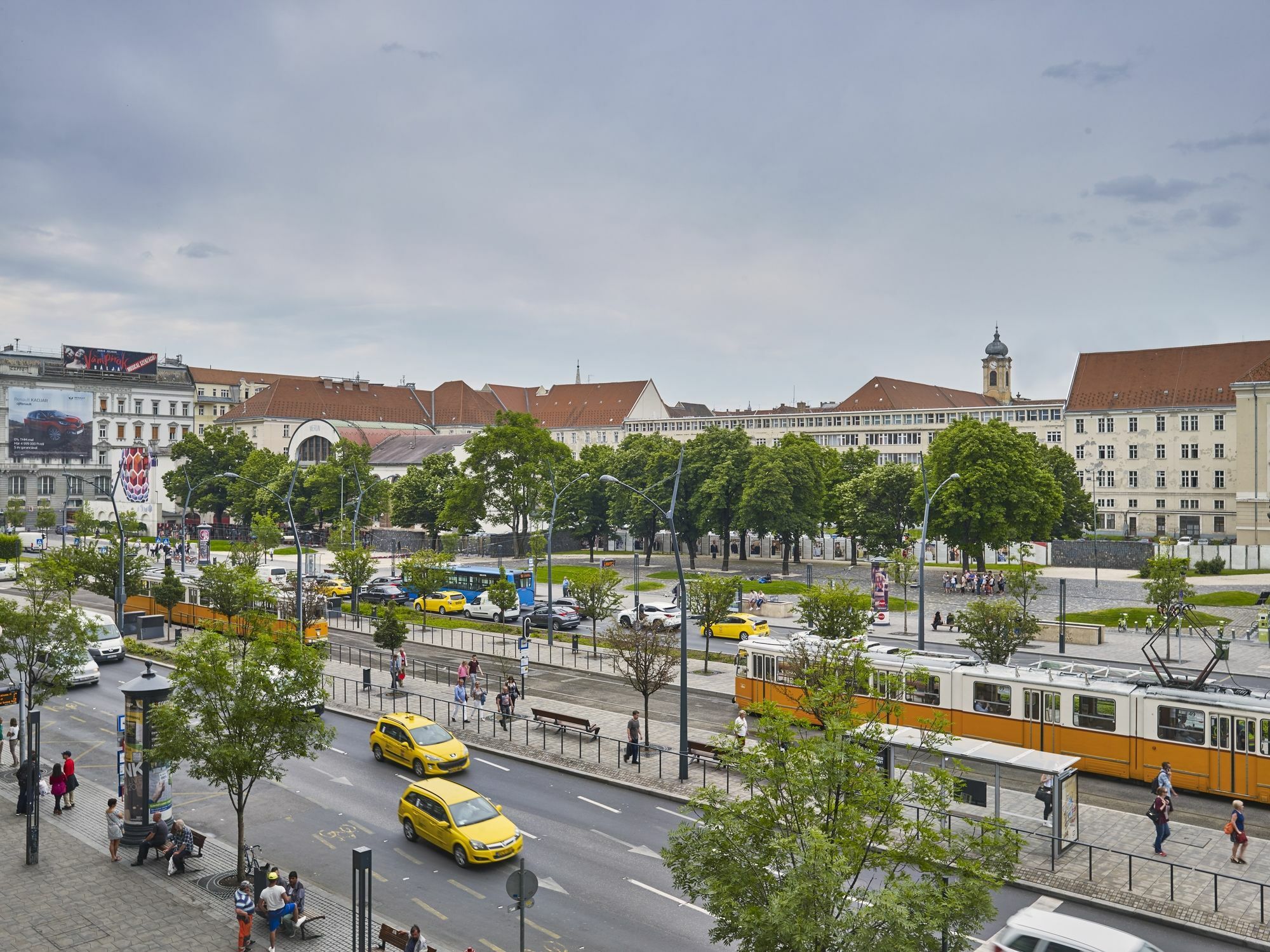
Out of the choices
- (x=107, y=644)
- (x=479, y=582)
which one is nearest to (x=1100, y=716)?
(x=107, y=644)

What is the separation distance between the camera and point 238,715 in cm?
1805

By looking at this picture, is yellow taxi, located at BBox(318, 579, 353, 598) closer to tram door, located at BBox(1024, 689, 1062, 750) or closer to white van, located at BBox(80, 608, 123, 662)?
white van, located at BBox(80, 608, 123, 662)

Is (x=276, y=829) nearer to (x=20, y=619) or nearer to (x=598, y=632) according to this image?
(x=20, y=619)

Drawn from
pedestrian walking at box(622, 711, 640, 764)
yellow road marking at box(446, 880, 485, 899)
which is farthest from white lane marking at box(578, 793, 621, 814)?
yellow road marking at box(446, 880, 485, 899)

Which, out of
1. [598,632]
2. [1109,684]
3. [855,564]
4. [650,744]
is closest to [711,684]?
[650,744]

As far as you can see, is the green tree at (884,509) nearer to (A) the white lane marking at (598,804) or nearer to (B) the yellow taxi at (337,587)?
(B) the yellow taxi at (337,587)

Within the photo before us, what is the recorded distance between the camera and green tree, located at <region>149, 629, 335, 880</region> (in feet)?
58.8

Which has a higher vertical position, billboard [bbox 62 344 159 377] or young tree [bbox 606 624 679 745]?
billboard [bbox 62 344 159 377]

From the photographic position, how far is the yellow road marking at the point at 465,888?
17.9 m

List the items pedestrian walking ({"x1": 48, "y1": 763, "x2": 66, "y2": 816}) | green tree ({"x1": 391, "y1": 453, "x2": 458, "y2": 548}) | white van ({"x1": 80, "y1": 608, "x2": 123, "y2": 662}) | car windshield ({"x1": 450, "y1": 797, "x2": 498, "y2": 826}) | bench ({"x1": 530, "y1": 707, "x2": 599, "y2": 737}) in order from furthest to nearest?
green tree ({"x1": 391, "y1": 453, "x2": 458, "y2": 548}) → white van ({"x1": 80, "y1": 608, "x2": 123, "y2": 662}) → bench ({"x1": 530, "y1": 707, "x2": 599, "y2": 737}) → pedestrian walking ({"x1": 48, "y1": 763, "x2": 66, "y2": 816}) → car windshield ({"x1": 450, "y1": 797, "x2": 498, "y2": 826})

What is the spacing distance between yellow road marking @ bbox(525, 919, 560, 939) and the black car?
35.0 meters

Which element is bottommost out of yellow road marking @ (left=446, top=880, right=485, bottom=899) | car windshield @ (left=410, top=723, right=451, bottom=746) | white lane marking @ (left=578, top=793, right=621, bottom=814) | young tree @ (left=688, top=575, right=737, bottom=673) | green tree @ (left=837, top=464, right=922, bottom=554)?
white lane marking @ (left=578, top=793, right=621, bottom=814)

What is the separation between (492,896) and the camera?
1786 cm

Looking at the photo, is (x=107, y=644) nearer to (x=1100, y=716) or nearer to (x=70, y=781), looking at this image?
(x=70, y=781)
